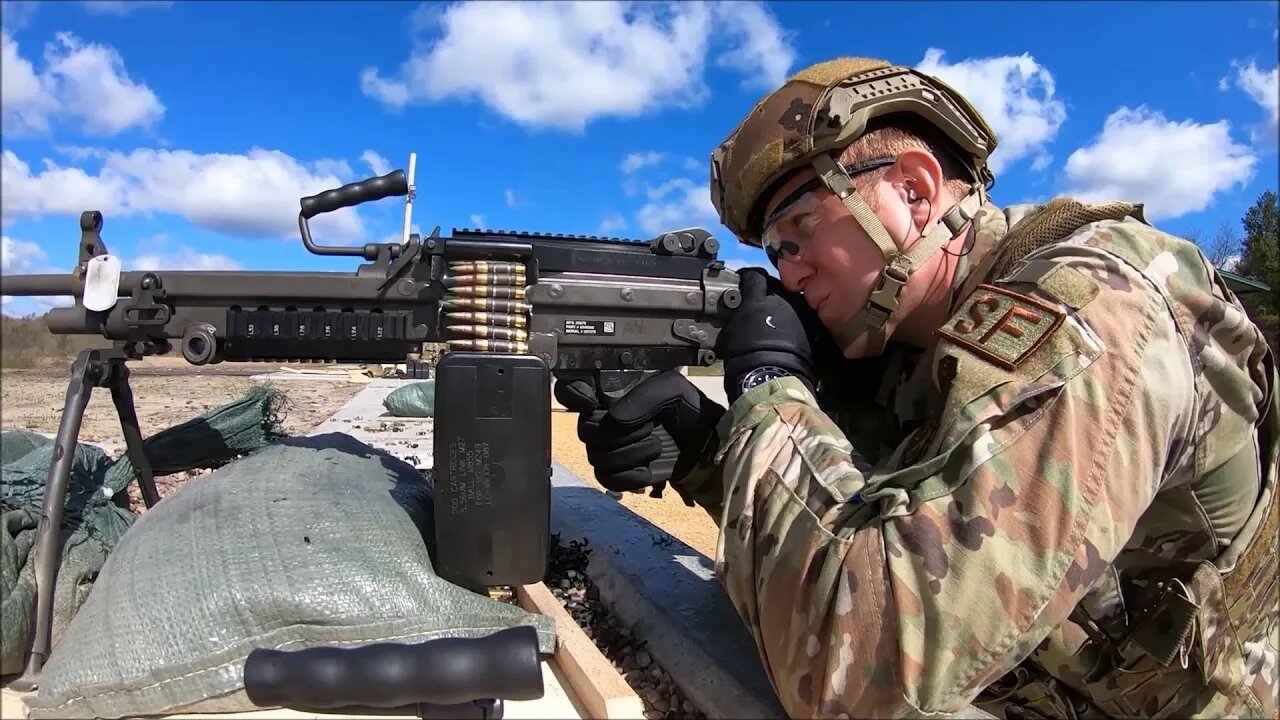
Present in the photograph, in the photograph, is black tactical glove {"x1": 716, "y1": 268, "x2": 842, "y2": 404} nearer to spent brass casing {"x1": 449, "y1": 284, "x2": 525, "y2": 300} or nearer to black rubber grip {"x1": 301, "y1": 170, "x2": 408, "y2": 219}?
spent brass casing {"x1": 449, "y1": 284, "x2": 525, "y2": 300}

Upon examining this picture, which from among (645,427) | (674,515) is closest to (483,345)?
(645,427)

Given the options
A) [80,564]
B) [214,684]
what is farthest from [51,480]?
[214,684]

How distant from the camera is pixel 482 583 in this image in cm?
199

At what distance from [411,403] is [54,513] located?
459 centimetres

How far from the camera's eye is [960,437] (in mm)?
1255

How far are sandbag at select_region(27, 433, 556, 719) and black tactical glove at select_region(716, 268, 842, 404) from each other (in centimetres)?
81

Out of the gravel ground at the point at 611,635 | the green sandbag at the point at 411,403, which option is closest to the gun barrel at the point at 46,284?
the gravel ground at the point at 611,635

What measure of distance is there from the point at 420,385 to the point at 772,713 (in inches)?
236

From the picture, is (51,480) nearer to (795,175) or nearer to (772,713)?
(772,713)

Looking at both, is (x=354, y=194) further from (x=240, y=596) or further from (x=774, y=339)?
(x=774, y=339)

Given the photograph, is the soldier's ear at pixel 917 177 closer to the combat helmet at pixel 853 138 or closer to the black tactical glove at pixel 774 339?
the combat helmet at pixel 853 138

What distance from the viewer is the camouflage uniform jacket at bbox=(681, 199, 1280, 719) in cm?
119

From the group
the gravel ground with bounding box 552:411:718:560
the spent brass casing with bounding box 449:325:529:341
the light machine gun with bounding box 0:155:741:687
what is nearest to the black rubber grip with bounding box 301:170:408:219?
the light machine gun with bounding box 0:155:741:687

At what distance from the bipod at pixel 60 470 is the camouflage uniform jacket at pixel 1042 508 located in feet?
5.29
